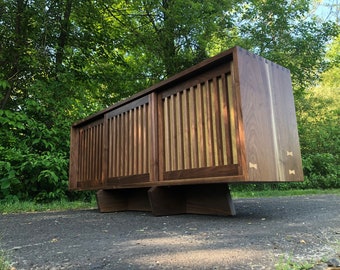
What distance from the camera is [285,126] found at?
8.91ft

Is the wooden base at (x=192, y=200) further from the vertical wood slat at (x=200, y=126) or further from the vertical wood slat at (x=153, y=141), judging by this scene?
the vertical wood slat at (x=200, y=126)

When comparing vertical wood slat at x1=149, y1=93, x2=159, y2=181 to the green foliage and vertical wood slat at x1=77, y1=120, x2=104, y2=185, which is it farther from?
the green foliage

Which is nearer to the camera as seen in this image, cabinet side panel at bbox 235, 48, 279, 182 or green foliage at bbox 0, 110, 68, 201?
cabinet side panel at bbox 235, 48, 279, 182

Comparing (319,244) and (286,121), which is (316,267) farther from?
(286,121)

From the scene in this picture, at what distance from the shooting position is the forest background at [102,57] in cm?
561

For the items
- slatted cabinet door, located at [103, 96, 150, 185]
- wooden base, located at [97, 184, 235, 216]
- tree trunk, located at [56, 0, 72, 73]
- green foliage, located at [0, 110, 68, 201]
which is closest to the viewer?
wooden base, located at [97, 184, 235, 216]

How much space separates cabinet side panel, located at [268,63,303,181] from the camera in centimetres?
261

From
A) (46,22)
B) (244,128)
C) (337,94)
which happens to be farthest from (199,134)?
(337,94)

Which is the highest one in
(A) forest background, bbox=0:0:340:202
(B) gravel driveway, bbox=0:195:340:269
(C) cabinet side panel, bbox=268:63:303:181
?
(A) forest background, bbox=0:0:340:202

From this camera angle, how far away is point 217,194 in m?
3.04

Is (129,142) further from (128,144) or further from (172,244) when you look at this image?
(172,244)

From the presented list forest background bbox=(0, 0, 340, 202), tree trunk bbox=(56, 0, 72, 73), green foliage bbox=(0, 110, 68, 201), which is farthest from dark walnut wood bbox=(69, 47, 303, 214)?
tree trunk bbox=(56, 0, 72, 73)

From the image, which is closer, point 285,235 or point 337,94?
point 285,235

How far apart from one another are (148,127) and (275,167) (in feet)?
4.31
